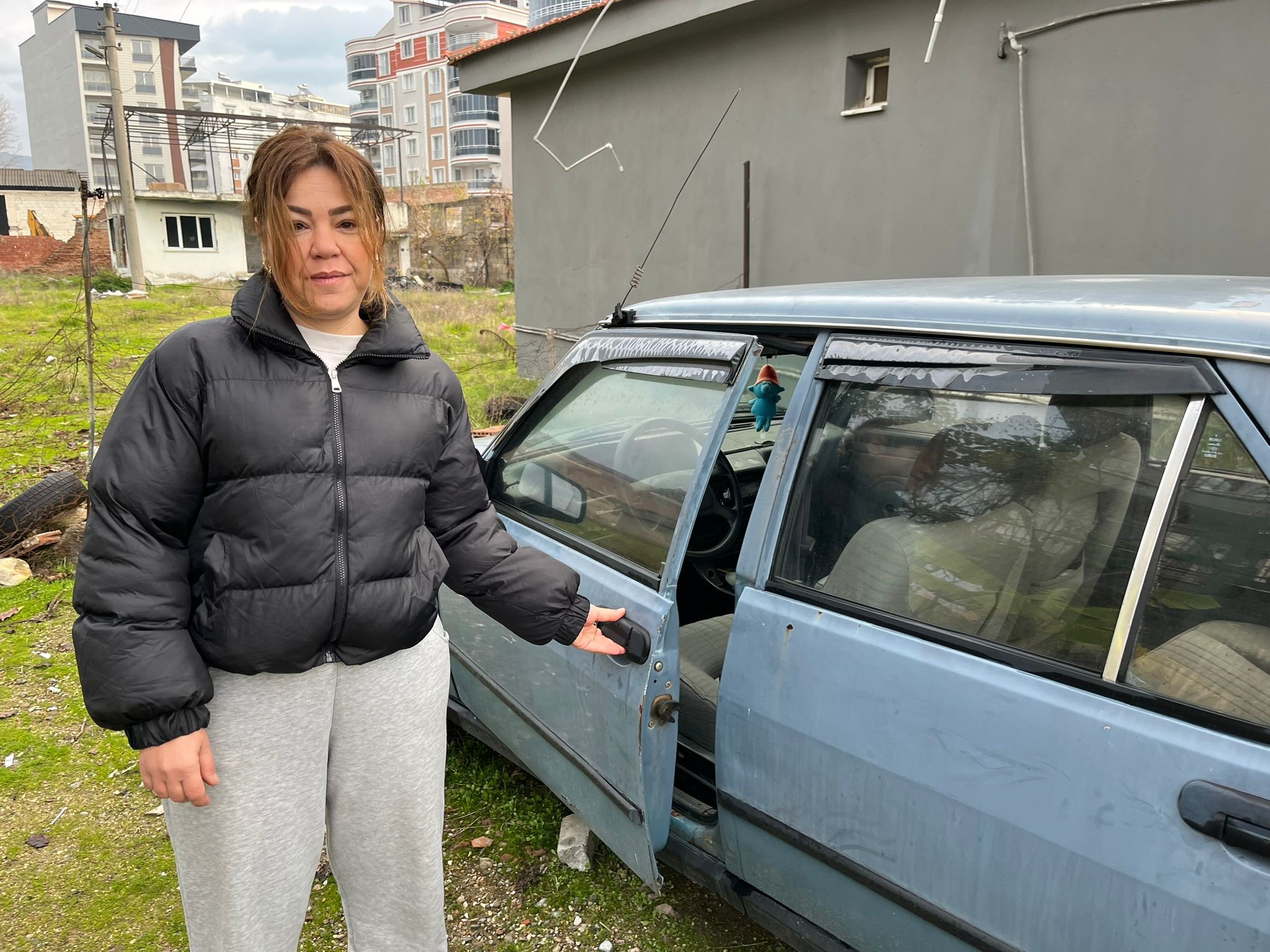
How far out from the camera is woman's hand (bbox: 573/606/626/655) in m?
2.01

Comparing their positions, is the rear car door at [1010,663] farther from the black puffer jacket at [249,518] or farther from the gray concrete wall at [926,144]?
the gray concrete wall at [926,144]

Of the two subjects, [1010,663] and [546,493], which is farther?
[546,493]

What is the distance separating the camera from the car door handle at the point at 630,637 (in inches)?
78.2

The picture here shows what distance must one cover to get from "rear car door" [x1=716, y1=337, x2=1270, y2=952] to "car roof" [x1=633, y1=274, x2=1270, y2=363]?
0.04 m

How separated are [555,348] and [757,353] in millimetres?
9212

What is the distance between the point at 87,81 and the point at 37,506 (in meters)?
74.1

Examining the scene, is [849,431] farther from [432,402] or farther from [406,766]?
[406,766]

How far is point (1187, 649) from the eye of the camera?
4.41 ft

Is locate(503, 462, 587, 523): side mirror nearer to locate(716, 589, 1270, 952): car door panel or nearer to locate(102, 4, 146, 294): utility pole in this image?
locate(716, 589, 1270, 952): car door panel

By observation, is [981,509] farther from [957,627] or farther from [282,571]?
[282,571]

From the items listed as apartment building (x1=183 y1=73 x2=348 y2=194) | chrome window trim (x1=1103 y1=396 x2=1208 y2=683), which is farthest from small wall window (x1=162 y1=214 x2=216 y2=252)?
chrome window trim (x1=1103 y1=396 x2=1208 y2=683)

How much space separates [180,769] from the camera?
1.42 m

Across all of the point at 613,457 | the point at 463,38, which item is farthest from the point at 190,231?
the point at 463,38

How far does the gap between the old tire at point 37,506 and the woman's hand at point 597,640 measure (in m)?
5.01
